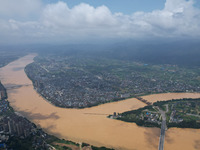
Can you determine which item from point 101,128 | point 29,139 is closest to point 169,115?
point 101,128

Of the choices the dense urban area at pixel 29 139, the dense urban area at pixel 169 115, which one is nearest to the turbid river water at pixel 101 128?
the dense urban area at pixel 169 115

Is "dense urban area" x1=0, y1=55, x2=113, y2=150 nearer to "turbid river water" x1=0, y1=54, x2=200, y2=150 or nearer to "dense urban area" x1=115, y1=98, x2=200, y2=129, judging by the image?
"turbid river water" x1=0, y1=54, x2=200, y2=150

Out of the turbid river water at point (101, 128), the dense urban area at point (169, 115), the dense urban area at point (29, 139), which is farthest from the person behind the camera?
the dense urban area at point (169, 115)

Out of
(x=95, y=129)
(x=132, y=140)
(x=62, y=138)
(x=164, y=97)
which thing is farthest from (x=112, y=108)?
(x=164, y=97)

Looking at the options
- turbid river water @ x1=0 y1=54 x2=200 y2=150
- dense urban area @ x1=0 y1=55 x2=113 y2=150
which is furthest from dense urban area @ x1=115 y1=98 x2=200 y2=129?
dense urban area @ x1=0 y1=55 x2=113 y2=150

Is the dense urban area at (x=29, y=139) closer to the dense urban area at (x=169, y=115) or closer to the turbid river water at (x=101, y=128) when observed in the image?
the turbid river water at (x=101, y=128)
